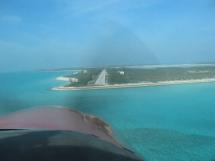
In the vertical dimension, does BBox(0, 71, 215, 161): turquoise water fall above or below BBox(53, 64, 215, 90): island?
below

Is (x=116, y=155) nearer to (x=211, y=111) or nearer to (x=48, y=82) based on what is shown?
(x=48, y=82)

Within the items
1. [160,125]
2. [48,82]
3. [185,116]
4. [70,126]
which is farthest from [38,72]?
[185,116]

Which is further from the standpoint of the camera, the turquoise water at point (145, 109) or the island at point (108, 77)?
the turquoise water at point (145, 109)

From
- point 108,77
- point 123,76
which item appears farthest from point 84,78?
point 123,76

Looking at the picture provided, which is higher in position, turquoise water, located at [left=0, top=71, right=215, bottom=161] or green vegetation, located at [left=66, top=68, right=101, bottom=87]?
green vegetation, located at [left=66, top=68, right=101, bottom=87]

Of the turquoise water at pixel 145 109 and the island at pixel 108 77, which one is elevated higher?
the island at pixel 108 77

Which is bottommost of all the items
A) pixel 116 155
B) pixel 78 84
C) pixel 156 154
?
pixel 156 154

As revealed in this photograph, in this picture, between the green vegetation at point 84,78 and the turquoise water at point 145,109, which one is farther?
the turquoise water at point 145,109

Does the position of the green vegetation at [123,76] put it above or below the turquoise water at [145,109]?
above

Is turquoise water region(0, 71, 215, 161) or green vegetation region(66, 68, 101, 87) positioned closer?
green vegetation region(66, 68, 101, 87)
